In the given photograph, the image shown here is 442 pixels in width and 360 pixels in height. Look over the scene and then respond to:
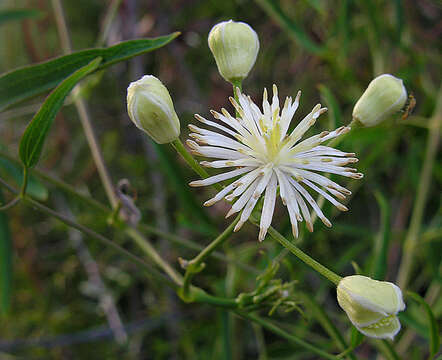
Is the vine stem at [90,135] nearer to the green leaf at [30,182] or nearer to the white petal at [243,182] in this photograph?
the green leaf at [30,182]

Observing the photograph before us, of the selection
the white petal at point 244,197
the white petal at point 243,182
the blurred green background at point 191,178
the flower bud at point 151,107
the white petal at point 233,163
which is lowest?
the blurred green background at point 191,178

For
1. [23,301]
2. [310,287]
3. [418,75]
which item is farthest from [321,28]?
[23,301]

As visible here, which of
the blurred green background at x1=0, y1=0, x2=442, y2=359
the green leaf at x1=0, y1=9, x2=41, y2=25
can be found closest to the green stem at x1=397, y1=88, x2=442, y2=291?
the blurred green background at x1=0, y1=0, x2=442, y2=359

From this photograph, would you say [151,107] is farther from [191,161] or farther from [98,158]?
[98,158]

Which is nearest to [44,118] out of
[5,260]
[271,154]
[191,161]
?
[191,161]

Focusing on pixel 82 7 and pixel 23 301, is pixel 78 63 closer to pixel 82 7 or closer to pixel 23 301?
pixel 23 301

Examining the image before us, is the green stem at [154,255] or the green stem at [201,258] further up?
the green stem at [201,258]

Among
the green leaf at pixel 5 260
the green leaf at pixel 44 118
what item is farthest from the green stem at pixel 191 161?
the green leaf at pixel 5 260
